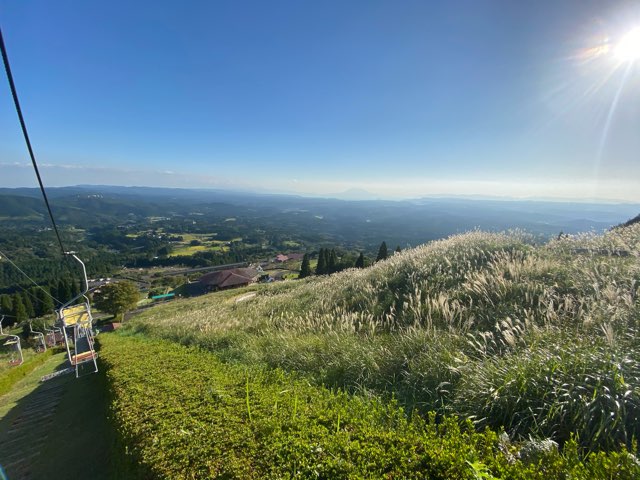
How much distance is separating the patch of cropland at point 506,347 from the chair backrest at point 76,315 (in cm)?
386

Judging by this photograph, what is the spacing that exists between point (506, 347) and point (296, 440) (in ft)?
9.65

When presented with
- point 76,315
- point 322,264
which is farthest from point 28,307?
point 76,315

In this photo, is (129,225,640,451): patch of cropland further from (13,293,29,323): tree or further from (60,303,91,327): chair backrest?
(13,293,29,323): tree

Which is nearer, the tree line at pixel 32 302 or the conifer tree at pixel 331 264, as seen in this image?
the conifer tree at pixel 331 264

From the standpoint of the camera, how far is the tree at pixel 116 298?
123 feet

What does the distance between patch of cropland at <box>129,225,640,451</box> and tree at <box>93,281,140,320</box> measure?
3728 cm

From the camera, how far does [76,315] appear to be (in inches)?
352

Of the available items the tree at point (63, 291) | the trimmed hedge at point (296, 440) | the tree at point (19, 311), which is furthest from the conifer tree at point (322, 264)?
the tree at point (63, 291)

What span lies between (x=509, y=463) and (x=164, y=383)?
15.9ft

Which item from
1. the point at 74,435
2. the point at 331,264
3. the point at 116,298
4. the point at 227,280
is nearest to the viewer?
the point at 74,435

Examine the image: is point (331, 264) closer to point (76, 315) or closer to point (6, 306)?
point (76, 315)

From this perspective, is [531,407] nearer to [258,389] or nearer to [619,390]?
[619,390]

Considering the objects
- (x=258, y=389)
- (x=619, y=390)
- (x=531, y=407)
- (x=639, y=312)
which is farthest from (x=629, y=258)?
(x=258, y=389)

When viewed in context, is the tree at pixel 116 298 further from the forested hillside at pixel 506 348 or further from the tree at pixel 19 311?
the forested hillside at pixel 506 348
